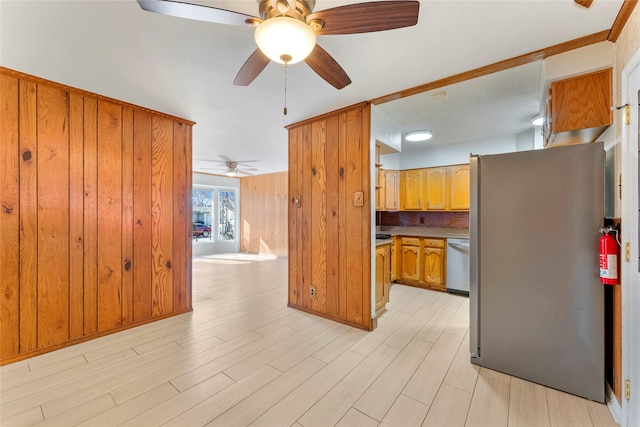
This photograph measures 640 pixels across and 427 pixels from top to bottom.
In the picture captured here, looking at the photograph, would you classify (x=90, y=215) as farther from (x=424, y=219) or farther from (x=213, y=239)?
(x=213, y=239)

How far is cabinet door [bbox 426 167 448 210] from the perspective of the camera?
4.46m

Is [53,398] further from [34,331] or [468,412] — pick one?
[468,412]

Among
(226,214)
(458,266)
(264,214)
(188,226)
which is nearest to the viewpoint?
(188,226)

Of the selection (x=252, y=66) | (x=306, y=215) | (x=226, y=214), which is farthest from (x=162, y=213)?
(x=226, y=214)

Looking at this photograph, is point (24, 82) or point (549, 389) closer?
point (549, 389)

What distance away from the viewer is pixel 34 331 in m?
2.21

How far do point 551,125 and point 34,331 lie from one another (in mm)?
4461

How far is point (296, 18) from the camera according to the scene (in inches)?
50.1

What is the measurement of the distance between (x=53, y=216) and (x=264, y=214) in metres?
5.62

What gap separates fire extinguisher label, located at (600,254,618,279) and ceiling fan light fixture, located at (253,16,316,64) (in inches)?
83.8

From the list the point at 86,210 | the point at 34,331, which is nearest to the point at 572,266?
the point at 86,210

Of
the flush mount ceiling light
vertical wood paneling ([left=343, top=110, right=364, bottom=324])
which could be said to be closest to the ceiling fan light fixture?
vertical wood paneling ([left=343, top=110, right=364, bottom=324])

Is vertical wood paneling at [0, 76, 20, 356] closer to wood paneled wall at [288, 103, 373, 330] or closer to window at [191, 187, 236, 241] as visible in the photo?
wood paneled wall at [288, 103, 373, 330]

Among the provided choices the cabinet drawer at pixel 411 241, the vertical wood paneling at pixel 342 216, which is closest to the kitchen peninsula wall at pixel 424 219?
the cabinet drawer at pixel 411 241
